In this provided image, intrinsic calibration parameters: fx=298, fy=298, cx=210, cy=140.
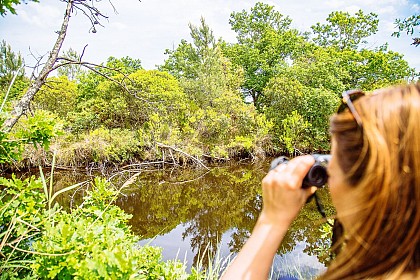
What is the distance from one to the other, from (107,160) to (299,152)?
910cm

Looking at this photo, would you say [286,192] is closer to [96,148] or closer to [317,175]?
[317,175]

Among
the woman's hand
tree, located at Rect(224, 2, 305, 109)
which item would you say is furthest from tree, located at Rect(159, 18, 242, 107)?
the woman's hand

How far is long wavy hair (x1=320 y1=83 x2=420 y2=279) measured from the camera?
0.51 m

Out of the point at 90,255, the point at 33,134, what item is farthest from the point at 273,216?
the point at 33,134

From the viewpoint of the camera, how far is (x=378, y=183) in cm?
52

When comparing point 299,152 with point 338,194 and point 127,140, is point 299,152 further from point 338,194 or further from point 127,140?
point 338,194

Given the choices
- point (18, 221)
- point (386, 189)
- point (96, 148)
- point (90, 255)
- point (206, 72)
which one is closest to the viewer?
point (386, 189)

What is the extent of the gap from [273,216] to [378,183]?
280 millimetres

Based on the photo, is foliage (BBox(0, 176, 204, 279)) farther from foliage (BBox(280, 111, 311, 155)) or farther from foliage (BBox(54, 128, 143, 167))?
foliage (BBox(280, 111, 311, 155))

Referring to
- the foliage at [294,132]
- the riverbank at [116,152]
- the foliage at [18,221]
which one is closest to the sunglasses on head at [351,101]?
the foliage at [18,221]

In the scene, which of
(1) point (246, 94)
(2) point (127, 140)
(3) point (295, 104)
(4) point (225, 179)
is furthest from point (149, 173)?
(1) point (246, 94)

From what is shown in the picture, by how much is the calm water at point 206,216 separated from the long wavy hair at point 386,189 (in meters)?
3.05

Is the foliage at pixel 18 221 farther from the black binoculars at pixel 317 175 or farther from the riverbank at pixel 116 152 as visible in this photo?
the riverbank at pixel 116 152

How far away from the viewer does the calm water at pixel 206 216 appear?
5.18 meters
